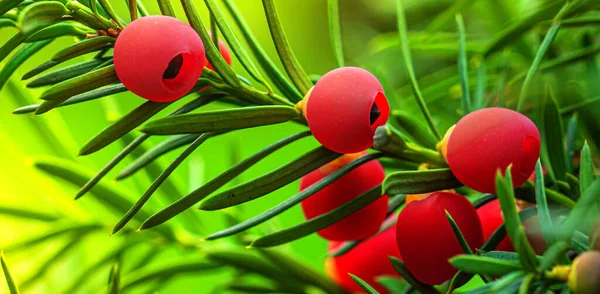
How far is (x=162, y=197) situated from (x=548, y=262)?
0.32 metres

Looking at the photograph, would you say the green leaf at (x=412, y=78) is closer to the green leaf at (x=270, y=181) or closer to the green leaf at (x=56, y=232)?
the green leaf at (x=270, y=181)

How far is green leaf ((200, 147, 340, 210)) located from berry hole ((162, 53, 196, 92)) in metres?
0.05

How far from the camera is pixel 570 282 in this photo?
193 millimetres

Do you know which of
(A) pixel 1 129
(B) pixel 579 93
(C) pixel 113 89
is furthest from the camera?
(A) pixel 1 129

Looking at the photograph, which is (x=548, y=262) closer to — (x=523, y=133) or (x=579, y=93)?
(x=523, y=133)

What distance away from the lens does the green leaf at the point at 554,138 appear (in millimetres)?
329

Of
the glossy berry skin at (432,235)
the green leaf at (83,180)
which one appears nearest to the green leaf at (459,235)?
the glossy berry skin at (432,235)

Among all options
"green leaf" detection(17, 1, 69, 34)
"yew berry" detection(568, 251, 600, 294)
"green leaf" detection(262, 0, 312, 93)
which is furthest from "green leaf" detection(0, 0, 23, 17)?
"yew berry" detection(568, 251, 600, 294)

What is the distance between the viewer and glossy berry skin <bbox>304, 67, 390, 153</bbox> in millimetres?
255

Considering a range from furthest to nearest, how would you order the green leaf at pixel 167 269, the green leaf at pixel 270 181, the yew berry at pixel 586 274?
the green leaf at pixel 167 269, the green leaf at pixel 270 181, the yew berry at pixel 586 274

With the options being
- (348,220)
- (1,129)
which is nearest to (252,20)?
(1,129)

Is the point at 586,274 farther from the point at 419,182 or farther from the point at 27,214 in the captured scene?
the point at 27,214

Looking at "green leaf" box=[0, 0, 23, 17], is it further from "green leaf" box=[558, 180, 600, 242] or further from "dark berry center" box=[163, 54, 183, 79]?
"green leaf" box=[558, 180, 600, 242]

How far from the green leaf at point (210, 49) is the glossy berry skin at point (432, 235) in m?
0.10
